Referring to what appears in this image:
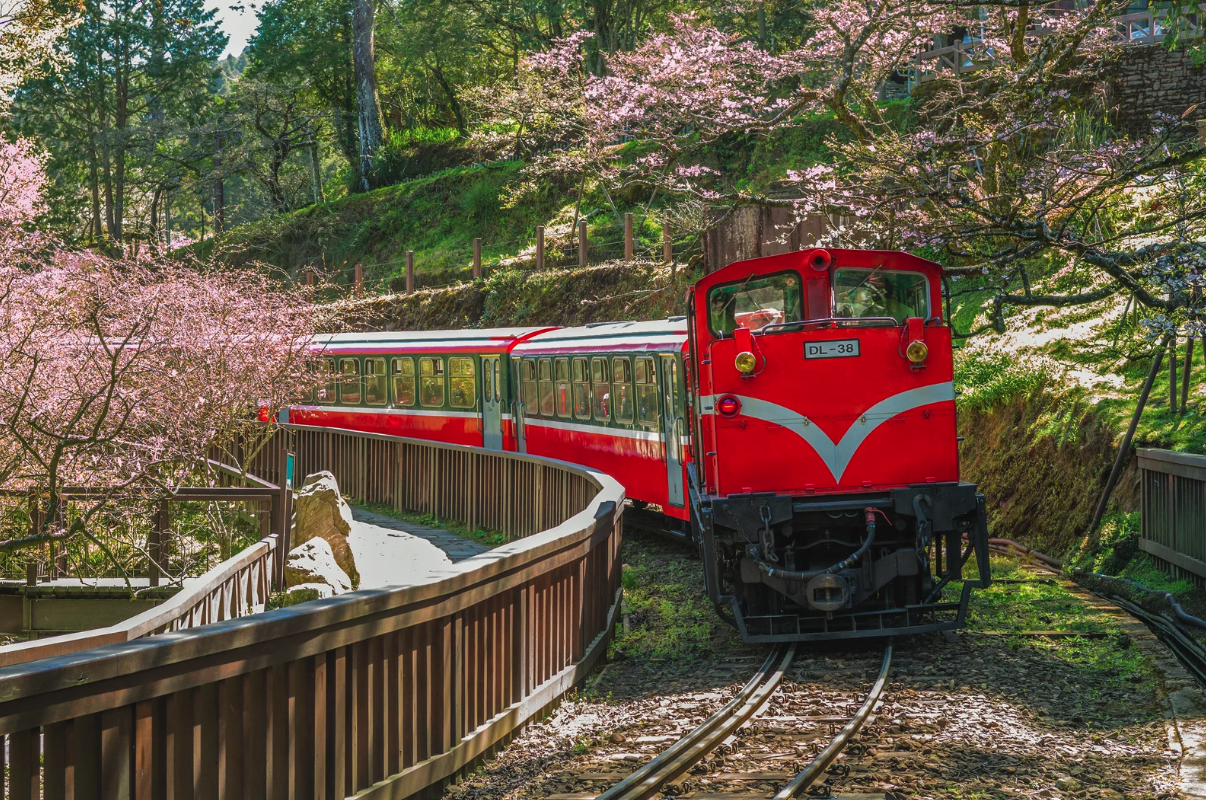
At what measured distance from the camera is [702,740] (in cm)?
655

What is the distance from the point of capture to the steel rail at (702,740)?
5641 mm

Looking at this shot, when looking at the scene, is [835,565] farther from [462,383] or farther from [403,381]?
[403,381]

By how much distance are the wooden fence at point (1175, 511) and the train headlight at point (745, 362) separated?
4021mm

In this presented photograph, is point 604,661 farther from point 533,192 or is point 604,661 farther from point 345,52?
point 345,52

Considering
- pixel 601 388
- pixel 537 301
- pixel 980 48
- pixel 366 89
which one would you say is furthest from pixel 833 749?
pixel 366 89

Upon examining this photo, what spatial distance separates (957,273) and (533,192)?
29.3 meters

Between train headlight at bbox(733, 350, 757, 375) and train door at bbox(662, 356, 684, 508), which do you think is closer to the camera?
train headlight at bbox(733, 350, 757, 375)

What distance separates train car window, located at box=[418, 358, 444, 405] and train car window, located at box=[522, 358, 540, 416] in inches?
115

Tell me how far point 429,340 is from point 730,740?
54.9 ft

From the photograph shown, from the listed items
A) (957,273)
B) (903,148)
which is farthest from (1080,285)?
(957,273)

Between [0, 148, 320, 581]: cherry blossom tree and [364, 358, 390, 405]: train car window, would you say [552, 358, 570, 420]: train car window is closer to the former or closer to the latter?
[0, 148, 320, 581]: cherry blossom tree

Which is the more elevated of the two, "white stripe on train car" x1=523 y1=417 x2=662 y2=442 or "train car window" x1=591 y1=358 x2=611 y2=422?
"train car window" x1=591 y1=358 x2=611 y2=422

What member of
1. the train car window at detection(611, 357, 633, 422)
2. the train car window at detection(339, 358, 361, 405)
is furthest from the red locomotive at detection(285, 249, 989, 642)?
the train car window at detection(339, 358, 361, 405)

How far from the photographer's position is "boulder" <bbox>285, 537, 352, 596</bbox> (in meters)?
10.7
